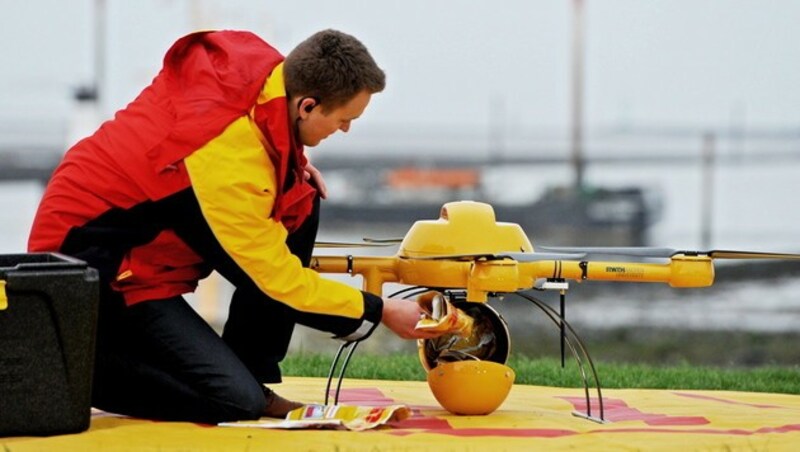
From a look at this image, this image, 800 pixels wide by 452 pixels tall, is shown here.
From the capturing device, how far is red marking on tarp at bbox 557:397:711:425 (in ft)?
14.8

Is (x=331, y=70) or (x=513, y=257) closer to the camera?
(x=331, y=70)

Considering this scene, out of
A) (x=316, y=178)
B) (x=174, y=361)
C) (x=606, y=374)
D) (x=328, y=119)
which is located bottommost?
(x=606, y=374)

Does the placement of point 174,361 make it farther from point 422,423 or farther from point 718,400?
point 718,400

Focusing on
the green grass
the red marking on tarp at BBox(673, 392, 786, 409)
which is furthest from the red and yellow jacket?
the green grass

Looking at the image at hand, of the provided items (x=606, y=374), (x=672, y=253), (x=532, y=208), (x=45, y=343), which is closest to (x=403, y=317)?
(x=672, y=253)

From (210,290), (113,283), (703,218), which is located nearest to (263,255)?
(113,283)

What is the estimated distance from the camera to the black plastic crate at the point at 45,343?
154 inches

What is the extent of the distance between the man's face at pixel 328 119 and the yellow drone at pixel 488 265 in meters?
0.49

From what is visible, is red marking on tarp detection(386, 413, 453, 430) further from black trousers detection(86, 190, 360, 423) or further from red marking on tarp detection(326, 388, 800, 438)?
black trousers detection(86, 190, 360, 423)

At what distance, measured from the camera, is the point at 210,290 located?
97.2ft

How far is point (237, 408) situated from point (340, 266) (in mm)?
567

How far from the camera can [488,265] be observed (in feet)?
13.9

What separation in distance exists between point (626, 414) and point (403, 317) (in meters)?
0.91

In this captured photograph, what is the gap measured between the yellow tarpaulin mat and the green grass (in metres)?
0.66
